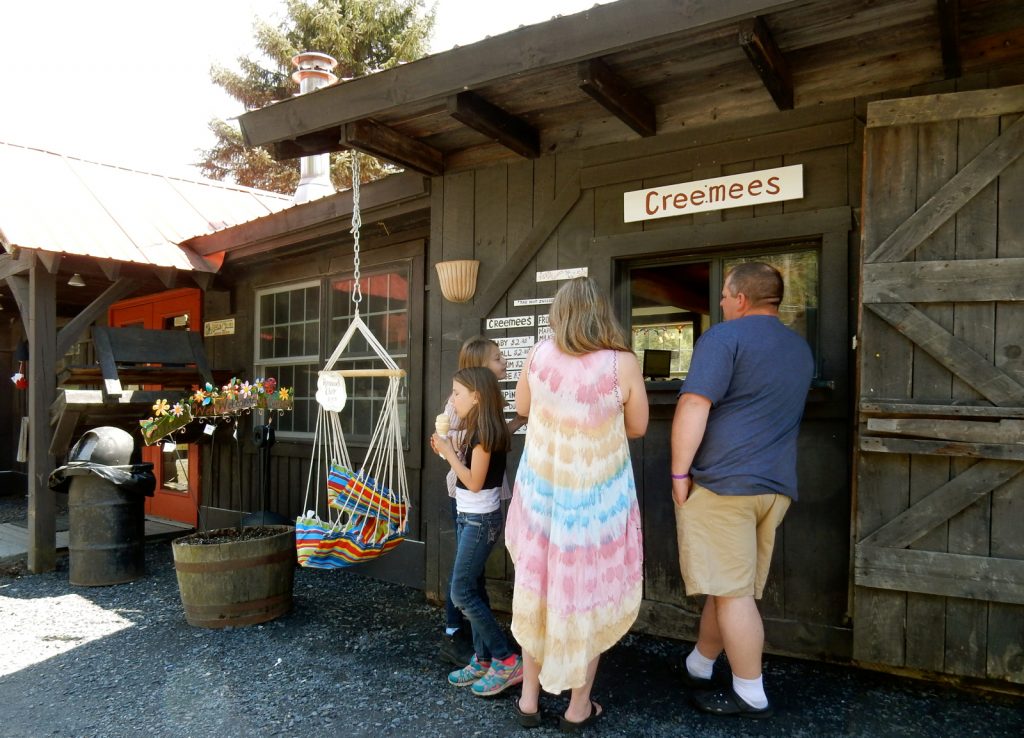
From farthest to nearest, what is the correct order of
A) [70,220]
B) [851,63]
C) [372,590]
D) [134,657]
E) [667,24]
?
[70,220] → [372,590] → [134,657] → [851,63] → [667,24]

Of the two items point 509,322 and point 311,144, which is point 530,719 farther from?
point 311,144

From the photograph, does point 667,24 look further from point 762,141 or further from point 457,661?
point 457,661

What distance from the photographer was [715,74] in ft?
10.6

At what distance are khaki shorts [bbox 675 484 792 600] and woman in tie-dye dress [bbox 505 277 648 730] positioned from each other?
0.23m

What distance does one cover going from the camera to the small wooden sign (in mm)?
6559

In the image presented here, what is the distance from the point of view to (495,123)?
3.61m

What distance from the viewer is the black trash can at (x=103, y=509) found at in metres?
4.91

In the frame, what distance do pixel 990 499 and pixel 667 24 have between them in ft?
7.25

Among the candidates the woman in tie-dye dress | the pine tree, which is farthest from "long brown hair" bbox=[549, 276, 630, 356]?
the pine tree

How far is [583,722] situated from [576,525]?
771 mm

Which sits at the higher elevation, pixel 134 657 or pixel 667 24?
pixel 667 24

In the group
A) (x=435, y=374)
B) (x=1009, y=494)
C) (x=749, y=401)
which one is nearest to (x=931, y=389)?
(x=1009, y=494)

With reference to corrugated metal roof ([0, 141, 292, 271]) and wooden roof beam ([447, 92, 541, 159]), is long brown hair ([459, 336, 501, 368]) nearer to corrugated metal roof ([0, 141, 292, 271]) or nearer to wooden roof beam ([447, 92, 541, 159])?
wooden roof beam ([447, 92, 541, 159])

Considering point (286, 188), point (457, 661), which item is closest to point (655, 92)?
point (457, 661)
